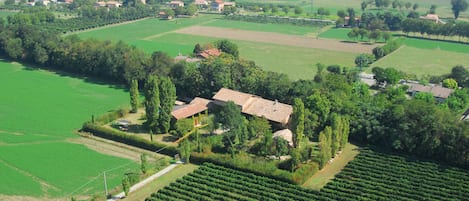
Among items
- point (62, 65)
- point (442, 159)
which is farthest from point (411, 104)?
point (62, 65)

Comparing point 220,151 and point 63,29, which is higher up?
point 63,29

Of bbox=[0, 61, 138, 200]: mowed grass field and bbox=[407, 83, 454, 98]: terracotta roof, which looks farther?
bbox=[407, 83, 454, 98]: terracotta roof

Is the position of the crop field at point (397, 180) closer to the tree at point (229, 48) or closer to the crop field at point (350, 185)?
the crop field at point (350, 185)

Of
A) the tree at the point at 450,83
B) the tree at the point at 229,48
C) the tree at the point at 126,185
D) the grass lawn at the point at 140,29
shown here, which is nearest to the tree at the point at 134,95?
the tree at the point at 126,185

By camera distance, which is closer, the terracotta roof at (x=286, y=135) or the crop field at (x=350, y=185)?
the crop field at (x=350, y=185)

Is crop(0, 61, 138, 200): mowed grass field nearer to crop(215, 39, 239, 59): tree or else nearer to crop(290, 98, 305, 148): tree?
crop(290, 98, 305, 148): tree

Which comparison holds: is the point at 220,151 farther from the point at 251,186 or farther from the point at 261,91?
the point at 261,91

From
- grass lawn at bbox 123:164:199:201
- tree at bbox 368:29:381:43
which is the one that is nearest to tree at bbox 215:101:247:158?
grass lawn at bbox 123:164:199:201
